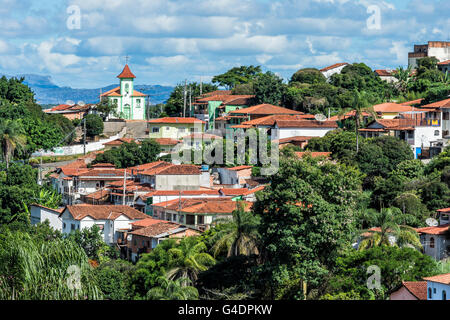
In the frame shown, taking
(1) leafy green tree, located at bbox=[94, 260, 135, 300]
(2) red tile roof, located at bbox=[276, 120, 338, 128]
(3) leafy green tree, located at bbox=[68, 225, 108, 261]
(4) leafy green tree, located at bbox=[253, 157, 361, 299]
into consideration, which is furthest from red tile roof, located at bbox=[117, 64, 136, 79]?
(4) leafy green tree, located at bbox=[253, 157, 361, 299]

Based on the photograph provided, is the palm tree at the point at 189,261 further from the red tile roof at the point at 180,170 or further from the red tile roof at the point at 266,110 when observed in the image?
the red tile roof at the point at 266,110

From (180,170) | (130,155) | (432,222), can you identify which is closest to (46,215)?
(180,170)

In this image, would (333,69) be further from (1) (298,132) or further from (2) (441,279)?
(2) (441,279)

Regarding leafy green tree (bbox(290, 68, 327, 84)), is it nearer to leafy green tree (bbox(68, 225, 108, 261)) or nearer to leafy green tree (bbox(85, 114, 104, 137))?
leafy green tree (bbox(85, 114, 104, 137))

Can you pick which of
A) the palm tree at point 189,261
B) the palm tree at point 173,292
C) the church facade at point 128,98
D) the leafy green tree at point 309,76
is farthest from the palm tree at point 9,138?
the palm tree at point 173,292

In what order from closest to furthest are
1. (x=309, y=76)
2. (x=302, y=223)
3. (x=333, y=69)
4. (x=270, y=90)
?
1. (x=302, y=223)
2. (x=270, y=90)
3. (x=309, y=76)
4. (x=333, y=69)
